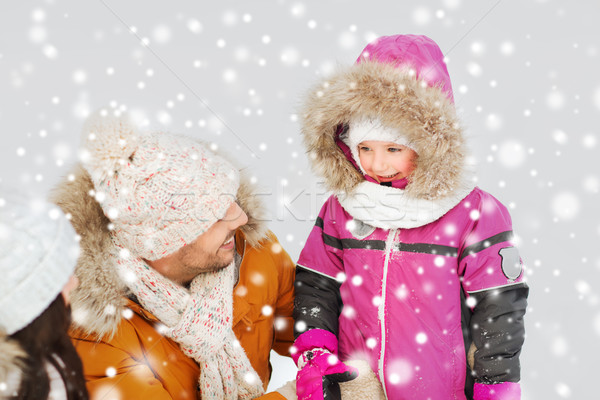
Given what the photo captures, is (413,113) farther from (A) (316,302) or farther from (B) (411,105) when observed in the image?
(A) (316,302)

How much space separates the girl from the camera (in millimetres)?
1016

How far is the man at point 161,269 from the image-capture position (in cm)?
142

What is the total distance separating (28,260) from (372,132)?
0.93 m

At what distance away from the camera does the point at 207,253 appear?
1569mm

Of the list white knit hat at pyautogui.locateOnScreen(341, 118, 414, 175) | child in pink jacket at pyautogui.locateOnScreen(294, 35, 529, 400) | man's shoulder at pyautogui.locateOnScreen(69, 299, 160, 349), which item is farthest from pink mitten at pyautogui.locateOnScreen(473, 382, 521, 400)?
man's shoulder at pyautogui.locateOnScreen(69, 299, 160, 349)

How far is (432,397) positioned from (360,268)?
0.42 m

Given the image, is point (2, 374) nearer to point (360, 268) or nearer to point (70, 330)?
point (70, 330)

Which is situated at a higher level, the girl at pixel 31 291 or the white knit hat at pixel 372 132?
the white knit hat at pixel 372 132

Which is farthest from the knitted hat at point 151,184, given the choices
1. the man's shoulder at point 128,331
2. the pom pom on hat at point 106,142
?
the man's shoulder at point 128,331

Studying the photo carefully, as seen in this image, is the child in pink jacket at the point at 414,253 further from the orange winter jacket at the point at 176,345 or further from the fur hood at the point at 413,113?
the orange winter jacket at the point at 176,345

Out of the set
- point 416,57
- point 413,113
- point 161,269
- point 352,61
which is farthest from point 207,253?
point 352,61

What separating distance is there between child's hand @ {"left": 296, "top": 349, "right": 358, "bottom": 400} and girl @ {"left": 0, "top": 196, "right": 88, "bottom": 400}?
2.24 feet

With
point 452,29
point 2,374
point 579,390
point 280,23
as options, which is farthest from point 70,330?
point 579,390

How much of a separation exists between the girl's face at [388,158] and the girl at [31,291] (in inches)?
32.7
